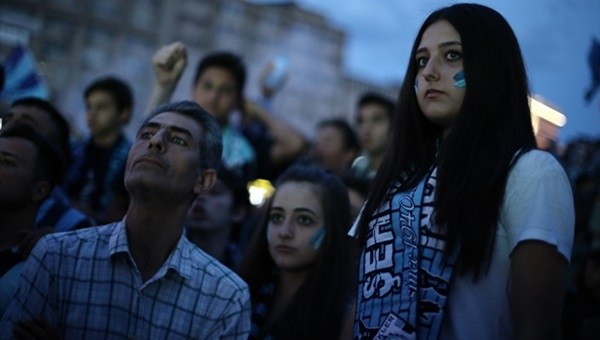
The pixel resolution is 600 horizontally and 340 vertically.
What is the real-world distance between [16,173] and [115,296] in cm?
126

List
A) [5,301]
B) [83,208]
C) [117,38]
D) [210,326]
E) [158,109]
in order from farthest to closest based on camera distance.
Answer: [117,38] → [83,208] → [158,109] → [5,301] → [210,326]

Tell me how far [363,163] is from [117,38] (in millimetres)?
54480

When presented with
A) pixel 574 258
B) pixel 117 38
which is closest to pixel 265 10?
pixel 117 38

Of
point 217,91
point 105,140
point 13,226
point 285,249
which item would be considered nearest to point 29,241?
point 13,226

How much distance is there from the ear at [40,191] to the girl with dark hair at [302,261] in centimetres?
111

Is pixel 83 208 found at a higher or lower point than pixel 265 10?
lower

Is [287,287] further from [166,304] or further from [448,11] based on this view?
[448,11]

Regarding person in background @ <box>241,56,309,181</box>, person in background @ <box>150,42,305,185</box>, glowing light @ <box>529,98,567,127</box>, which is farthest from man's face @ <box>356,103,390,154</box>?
glowing light @ <box>529,98,567,127</box>

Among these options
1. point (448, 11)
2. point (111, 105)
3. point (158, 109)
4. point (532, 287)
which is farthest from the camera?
point (111, 105)

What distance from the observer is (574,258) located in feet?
23.8

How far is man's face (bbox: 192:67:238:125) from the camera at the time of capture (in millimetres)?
5461

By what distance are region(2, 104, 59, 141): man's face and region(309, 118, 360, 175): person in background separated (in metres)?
2.76

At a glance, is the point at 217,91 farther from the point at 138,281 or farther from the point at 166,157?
the point at 138,281

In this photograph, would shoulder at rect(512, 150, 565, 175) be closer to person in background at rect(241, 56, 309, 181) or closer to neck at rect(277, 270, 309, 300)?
neck at rect(277, 270, 309, 300)
